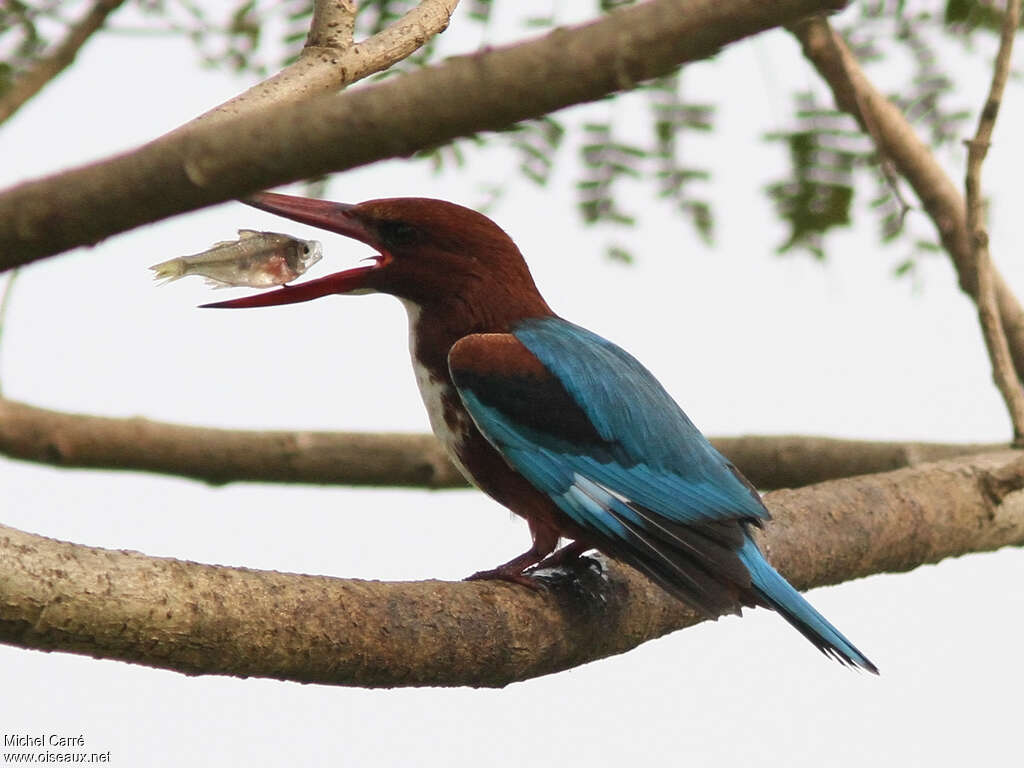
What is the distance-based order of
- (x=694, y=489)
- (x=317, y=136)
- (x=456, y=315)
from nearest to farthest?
(x=317, y=136) → (x=694, y=489) → (x=456, y=315)

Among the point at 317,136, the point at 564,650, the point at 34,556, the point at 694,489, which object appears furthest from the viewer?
the point at 694,489

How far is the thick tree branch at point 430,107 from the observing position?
5.52 ft

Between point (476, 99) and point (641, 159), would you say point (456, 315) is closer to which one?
point (641, 159)

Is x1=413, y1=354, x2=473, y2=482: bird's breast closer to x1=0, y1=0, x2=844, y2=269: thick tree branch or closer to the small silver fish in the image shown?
the small silver fish

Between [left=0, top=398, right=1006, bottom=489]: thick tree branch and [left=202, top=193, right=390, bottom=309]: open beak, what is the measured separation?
1.26 m

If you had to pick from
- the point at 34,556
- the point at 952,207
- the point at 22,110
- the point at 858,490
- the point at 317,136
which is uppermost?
A: the point at 317,136

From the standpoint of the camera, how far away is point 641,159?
16.4 feet

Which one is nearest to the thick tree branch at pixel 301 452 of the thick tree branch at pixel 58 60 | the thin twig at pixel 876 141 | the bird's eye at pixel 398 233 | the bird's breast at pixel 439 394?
the thin twig at pixel 876 141

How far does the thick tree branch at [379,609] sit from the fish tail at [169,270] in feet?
4.04

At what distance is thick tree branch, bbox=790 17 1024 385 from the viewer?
4.95 metres

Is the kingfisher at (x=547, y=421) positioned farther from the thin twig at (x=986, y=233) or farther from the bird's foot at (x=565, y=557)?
the thin twig at (x=986, y=233)

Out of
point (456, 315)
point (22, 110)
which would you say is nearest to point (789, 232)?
point (456, 315)

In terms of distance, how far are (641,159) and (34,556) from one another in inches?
117

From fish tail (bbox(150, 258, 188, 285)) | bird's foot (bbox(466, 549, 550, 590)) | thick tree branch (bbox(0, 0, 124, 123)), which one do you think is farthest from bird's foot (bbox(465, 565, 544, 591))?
thick tree branch (bbox(0, 0, 124, 123))
